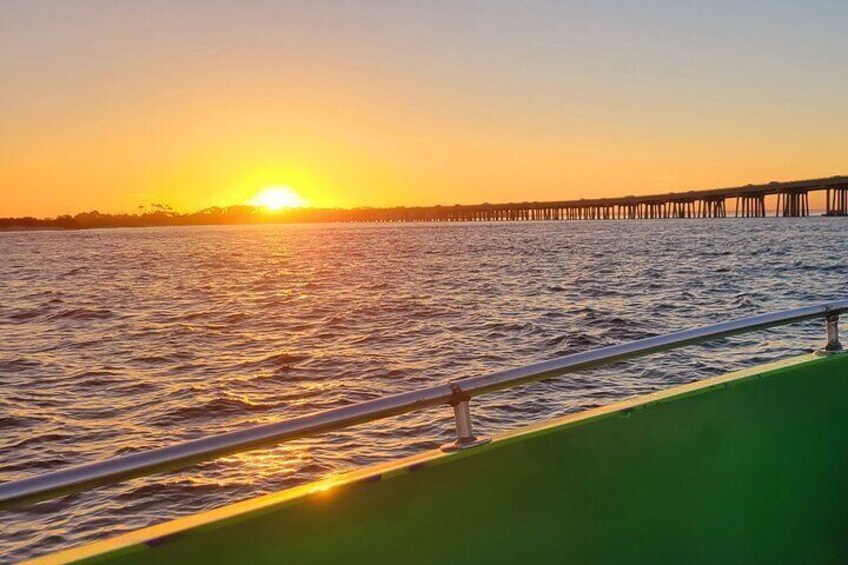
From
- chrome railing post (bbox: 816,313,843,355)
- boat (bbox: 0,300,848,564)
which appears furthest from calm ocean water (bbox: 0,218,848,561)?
chrome railing post (bbox: 816,313,843,355)

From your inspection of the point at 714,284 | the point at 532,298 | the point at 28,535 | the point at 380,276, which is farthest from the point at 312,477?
the point at 380,276

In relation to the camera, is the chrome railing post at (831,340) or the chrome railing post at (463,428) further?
the chrome railing post at (831,340)

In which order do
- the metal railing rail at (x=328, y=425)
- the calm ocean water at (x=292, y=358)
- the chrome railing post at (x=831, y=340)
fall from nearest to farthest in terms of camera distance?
the metal railing rail at (x=328, y=425) < the chrome railing post at (x=831, y=340) < the calm ocean water at (x=292, y=358)

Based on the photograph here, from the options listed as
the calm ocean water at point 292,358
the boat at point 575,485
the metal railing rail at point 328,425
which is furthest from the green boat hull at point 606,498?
the calm ocean water at point 292,358

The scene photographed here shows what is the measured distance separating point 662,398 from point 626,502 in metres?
0.38

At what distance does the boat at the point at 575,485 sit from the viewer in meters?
1.97

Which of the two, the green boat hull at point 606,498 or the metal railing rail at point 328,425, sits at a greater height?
the metal railing rail at point 328,425

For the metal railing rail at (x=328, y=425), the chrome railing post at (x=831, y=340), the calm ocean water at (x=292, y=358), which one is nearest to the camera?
the metal railing rail at (x=328, y=425)

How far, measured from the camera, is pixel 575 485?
8.45 ft

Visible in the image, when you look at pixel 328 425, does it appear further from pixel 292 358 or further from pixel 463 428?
pixel 292 358

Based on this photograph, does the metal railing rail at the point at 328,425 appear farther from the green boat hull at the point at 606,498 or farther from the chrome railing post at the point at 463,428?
the green boat hull at the point at 606,498

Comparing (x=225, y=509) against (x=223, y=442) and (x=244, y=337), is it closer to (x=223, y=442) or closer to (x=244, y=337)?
(x=223, y=442)

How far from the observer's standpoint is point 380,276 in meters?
42.0

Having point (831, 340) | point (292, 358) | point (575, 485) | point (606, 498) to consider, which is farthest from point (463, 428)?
point (292, 358)
